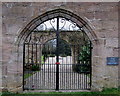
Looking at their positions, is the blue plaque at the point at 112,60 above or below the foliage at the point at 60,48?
below

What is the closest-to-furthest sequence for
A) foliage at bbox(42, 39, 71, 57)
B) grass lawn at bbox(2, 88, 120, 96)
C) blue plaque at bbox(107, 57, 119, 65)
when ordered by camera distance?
grass lawn at bbox(2, 88, 120, 96) < blue plaque at bbox(107, 57, 119, 65) < foliage at bbox(42, 39, 71, 57)

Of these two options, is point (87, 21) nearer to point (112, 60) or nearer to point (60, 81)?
point (112, 60)

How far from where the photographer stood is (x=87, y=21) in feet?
15.9

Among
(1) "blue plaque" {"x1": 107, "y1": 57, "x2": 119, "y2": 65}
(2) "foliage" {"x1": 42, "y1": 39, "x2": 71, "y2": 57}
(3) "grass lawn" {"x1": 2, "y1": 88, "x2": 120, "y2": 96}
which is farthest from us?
(2) "foliage" {"x1": 42, "y1": 39, "x2": 71, "y2": 57}

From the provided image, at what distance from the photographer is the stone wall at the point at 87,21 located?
190 inches

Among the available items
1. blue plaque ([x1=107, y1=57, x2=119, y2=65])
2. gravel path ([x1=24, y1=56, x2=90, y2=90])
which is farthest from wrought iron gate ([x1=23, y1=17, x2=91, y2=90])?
blue plaque ([x1=107, y1=57, x2=119, y2=65])

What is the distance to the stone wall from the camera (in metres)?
4.84

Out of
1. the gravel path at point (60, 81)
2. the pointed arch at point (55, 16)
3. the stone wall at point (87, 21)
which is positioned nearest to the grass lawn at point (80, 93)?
the stone wall at point (87, 21)

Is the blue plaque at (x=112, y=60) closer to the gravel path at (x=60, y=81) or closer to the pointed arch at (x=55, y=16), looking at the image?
the pointed arch at (x=55, y=16)

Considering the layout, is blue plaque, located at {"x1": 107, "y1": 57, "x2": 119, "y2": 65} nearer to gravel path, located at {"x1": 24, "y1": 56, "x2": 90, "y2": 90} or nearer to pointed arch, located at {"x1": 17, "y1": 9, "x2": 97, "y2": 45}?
pointed arch, located at {"x1": 17, "y1": 9, "x2": 97, "y2": 45}

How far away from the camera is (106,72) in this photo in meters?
4.87

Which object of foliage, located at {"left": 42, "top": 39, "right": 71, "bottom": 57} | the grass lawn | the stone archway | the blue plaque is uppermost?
the stone archway

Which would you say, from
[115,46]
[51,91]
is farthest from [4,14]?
[115,46]

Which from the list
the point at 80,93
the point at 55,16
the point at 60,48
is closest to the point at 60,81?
the point at 80,93
